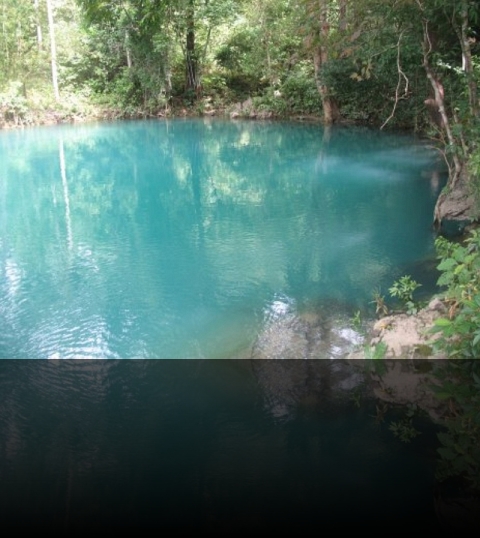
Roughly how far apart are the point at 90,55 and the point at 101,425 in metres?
27.6

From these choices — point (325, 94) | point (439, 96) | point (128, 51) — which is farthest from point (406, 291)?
point (128, 51)

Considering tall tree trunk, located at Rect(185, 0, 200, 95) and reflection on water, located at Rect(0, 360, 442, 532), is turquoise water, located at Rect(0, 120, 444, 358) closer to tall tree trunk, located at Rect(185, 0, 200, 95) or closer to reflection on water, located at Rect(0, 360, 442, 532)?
reflection on water, located at Rect(0, 360, 442, 532)

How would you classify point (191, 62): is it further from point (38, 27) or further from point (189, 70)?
point (38, 27)

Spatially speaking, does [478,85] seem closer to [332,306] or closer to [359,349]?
[332,306]

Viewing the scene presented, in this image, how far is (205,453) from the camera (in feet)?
10.8

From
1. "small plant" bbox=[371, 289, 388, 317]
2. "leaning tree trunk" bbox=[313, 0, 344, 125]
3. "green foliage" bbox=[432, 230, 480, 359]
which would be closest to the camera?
"green foliage" bbox=[432, 230, 480, 359]

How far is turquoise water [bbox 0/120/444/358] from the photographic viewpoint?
5590 mm

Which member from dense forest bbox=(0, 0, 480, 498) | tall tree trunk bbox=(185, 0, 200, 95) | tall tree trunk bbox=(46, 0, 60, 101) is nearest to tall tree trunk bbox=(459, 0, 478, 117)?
dense forest bbox=(0, 0, 480, 498)

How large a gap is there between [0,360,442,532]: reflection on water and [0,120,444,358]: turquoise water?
0.64 meters

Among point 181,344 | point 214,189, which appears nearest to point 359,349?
point 181,344

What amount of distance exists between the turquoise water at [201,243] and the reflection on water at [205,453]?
0.64m

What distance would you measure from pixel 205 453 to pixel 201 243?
522cm

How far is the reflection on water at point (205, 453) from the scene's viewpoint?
2693mm

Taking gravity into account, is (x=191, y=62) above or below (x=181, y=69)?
above
